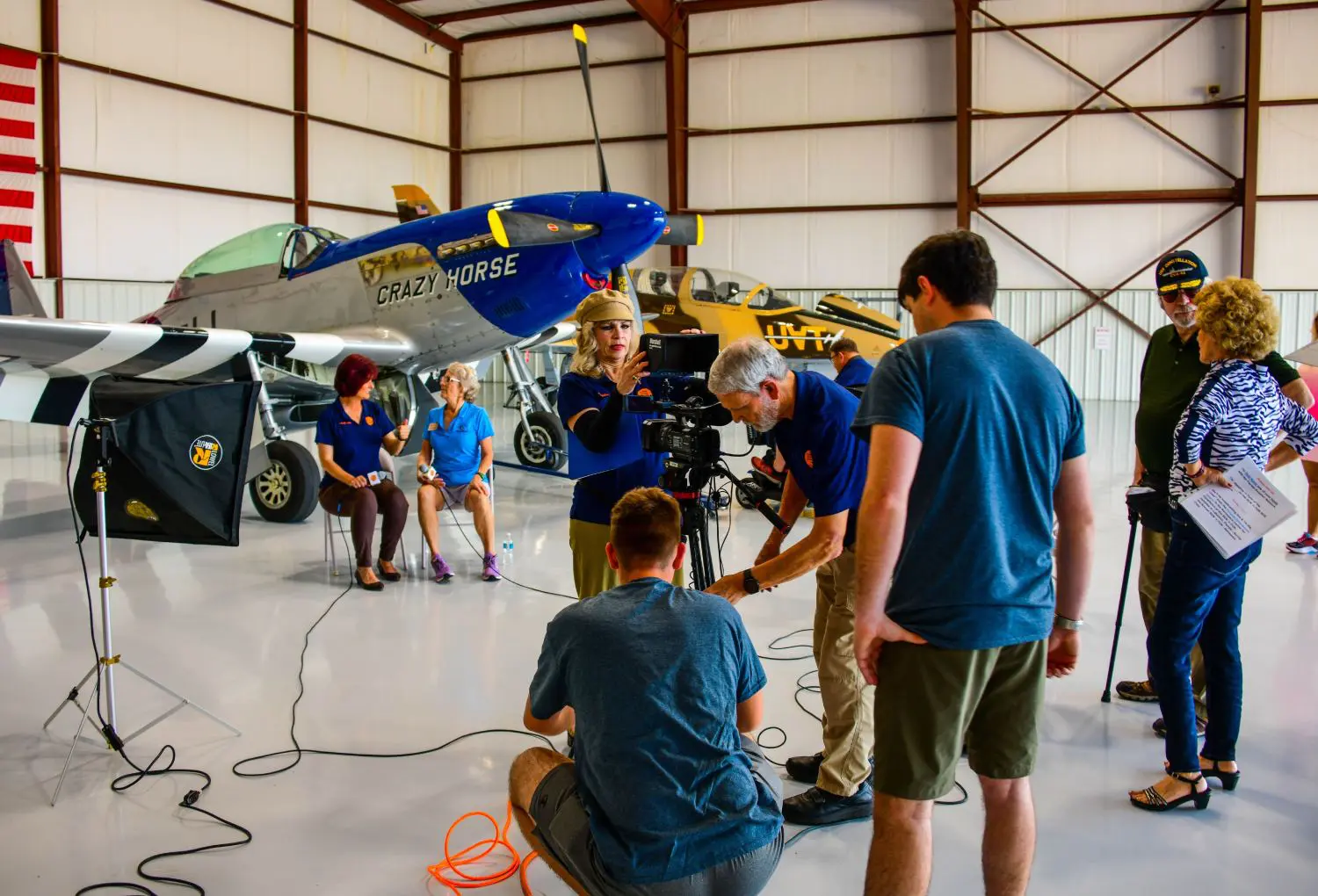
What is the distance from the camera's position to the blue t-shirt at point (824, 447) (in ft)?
7.93

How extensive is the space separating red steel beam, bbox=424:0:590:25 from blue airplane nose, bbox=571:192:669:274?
12.5 meters

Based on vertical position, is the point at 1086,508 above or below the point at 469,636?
above

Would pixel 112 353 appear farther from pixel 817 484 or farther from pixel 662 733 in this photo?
pixel 662 733

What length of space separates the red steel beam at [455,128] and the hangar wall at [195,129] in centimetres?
126

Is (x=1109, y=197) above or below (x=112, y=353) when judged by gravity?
above

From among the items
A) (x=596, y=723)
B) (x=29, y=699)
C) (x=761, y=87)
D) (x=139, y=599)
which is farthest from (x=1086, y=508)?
(x=761, y=87)

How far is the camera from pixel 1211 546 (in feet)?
8.68

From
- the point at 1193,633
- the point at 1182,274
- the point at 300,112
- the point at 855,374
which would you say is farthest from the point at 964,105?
the point at 1193,633

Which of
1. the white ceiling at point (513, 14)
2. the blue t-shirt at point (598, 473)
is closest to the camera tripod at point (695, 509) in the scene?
the blue t-shirt at point (598, 473)

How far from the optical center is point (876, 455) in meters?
1.81

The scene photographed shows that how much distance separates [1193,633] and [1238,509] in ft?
1.18

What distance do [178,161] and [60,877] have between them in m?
14.6

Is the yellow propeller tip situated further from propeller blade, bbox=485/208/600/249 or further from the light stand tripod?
the light stand tripod

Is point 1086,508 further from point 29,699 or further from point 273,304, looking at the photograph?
point 273,304
